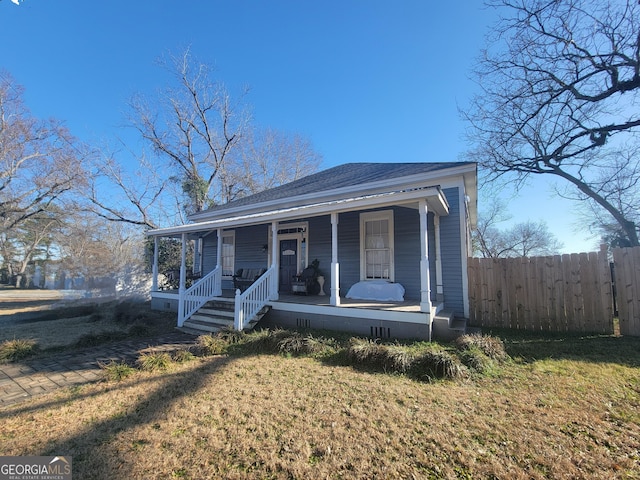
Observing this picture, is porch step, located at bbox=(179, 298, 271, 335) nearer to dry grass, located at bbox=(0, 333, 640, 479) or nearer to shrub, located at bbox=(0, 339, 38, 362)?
dry grass, located at bbox=(0, 333, 640, 479)

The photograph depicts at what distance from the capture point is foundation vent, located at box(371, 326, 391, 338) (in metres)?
6.15

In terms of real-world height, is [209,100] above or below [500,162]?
above

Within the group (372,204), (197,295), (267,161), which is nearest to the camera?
(372,204)

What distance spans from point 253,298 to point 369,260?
356 centimetres

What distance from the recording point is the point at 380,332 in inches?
245

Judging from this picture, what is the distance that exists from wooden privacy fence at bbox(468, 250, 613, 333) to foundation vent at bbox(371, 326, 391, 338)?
9.60 feet

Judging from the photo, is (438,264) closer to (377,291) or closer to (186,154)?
(377,291)

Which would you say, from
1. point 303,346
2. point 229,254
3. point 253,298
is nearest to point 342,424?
point 303,346

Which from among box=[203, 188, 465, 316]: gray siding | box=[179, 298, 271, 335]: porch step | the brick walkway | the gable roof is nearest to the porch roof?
box=[203, 188, 465, 316]: gray siding

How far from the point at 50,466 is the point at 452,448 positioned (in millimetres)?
3539

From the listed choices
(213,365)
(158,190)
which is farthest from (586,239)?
(158,190)

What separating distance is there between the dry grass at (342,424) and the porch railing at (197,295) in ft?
12.6

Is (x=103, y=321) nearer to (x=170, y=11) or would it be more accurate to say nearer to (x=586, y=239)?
(x=170, y=11)

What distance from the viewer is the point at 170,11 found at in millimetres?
10945
